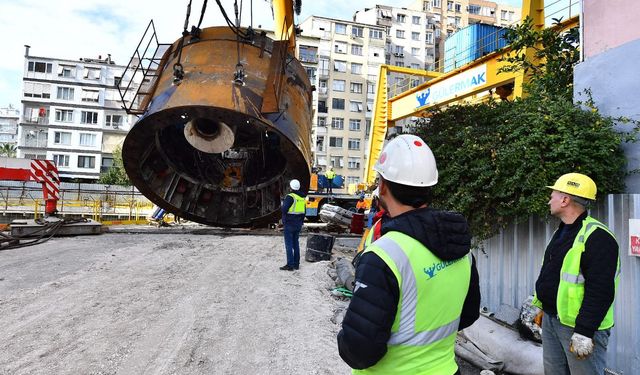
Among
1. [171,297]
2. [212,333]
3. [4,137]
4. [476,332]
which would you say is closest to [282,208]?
[171,297]

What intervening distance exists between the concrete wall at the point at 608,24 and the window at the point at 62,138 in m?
50.0

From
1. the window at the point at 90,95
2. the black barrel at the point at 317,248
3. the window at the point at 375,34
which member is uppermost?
the window at the point at 375,34

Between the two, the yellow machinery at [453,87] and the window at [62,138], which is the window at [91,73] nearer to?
the window at [62,138]

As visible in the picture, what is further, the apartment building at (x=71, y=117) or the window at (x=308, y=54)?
→ the window at (x=308, y=54)

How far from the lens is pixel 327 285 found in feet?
21.1

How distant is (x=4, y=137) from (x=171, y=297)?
87.6 m

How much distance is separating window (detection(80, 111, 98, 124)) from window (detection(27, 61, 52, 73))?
6.20m

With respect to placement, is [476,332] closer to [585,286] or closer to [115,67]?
[585,286]

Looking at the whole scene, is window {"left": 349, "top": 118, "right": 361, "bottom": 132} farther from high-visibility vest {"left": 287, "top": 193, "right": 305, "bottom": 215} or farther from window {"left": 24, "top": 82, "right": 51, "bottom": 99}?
high-visibility vest {"left": 287, "top": 193, "right": 305, "bottom": 215}

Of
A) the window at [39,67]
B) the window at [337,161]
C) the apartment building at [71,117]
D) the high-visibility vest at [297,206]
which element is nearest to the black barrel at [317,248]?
the high-visibility vest at [297,206]

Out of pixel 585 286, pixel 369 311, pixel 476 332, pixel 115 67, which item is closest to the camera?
pixel 369 311

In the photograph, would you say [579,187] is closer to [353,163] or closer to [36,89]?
[353,163]

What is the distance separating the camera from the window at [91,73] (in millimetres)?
47250

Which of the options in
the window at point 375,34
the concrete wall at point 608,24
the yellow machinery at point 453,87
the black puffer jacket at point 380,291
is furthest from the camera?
the window at point 375,34
